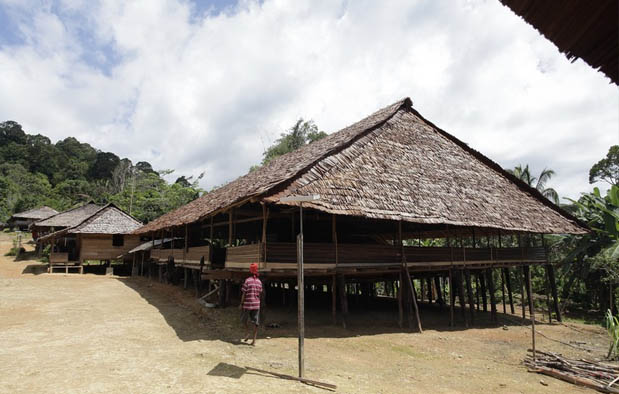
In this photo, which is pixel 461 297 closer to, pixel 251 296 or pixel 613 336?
pixel 613 336

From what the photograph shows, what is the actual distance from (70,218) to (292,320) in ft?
87.3

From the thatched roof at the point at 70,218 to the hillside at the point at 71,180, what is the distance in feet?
16.8

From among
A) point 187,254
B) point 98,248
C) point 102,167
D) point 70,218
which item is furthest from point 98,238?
point 102,167

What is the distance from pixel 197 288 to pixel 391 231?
836cm

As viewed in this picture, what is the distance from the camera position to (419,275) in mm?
15133

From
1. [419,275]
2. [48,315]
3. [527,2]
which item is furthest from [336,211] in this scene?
[48,315]

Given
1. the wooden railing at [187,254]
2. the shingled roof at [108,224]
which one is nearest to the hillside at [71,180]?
the shingled roof at [108,224]

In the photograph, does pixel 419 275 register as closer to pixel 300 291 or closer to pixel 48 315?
pixel 300 291

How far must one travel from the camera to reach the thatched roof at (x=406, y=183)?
982 centimetres

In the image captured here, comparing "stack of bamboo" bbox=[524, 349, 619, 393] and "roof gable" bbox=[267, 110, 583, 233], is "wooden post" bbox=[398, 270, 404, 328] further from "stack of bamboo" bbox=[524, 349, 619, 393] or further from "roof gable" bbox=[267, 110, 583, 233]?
"stack of bamboo" bbox=[524, 349, 619, 393]

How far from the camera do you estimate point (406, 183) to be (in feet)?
39.1

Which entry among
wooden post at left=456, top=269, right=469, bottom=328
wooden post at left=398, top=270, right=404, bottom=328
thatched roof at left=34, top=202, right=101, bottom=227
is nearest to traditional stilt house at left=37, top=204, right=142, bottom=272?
thatched roof at left=34, top=202, right=101, bottom=227

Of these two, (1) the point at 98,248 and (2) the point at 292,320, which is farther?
(1) the point at 98,248

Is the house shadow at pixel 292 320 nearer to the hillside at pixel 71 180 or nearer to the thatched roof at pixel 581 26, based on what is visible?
the thatched roof at pixel 581 26
